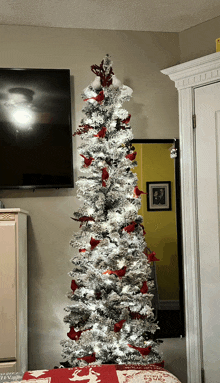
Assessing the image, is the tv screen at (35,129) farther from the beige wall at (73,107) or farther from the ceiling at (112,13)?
the ceiling at (112,13)

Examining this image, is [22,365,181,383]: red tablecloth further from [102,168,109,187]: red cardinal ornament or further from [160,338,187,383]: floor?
[160,338,187,383]: floor

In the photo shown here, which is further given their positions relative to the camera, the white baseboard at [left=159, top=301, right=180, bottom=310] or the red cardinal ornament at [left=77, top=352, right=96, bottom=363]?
the white baseboard at [left=159, top=301, right=180, bottom=310]

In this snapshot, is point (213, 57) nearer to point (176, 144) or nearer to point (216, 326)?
point (176, 144)

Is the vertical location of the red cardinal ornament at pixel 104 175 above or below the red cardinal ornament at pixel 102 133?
below

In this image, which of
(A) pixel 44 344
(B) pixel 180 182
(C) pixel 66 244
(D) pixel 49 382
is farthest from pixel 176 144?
(D) pixel 49 382

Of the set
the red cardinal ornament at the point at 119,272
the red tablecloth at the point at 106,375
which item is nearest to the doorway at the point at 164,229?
the red cardinal ornament at the point at 119,272

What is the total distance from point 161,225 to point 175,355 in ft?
3.43

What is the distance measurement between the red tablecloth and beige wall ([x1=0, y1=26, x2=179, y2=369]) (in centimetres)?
174

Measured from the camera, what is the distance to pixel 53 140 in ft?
10.1

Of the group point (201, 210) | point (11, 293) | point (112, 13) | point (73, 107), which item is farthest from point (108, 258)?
point (112, 13)

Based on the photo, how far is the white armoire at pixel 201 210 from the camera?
287 cm

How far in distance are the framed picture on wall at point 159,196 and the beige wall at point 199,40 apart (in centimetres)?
110

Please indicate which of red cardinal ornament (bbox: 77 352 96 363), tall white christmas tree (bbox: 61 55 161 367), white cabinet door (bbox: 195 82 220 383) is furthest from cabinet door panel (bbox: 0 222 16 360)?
white cabinet door (bbox: 195 82 220 383)

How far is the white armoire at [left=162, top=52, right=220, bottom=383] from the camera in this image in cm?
287
